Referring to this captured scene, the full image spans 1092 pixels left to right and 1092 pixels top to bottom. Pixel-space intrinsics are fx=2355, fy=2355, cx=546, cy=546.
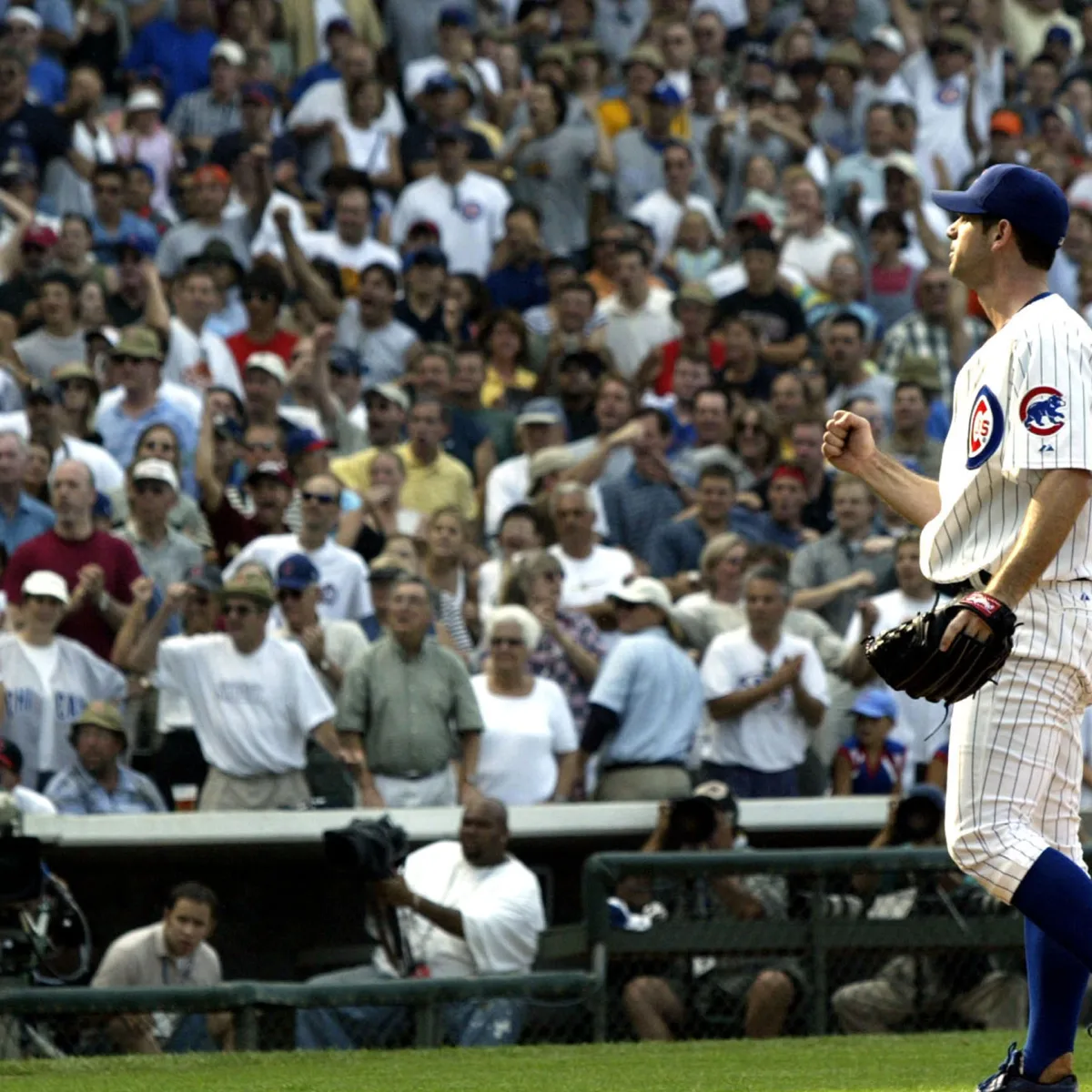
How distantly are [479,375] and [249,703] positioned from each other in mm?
3823

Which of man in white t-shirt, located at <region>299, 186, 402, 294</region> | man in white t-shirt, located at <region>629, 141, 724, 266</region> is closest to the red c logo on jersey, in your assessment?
man in white t-shirt, located at <region>299, 186, 402, 294</region>

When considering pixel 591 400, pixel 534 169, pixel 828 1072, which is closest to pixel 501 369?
pixel 591 400

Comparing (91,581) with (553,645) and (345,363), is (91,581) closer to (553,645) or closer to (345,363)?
(553,645)

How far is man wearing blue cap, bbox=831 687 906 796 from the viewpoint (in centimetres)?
1003

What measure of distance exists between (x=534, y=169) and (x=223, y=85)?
2205 millimetres

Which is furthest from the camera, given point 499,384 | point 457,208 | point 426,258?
point 457,208

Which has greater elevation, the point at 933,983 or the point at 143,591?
the point at 143,591

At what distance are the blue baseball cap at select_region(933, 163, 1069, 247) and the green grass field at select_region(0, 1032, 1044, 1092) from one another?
2027 mm

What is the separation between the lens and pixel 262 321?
533 inches

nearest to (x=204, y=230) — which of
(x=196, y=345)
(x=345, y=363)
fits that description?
(x=196, y=345)

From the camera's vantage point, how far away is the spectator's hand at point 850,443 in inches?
203

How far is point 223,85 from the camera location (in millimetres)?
16172

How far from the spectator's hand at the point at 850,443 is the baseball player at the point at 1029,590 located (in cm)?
28

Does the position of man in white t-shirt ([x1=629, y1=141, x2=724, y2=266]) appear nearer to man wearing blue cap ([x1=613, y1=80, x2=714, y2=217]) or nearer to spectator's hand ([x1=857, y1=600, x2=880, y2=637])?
man wearing blue cap ([x1=613, y1=80, x2=714, y2=217])
